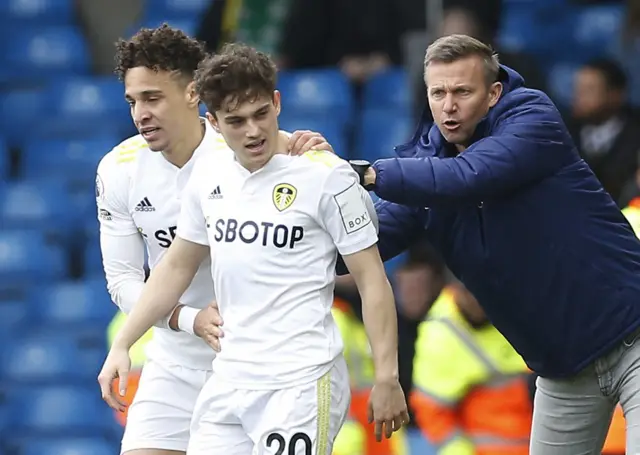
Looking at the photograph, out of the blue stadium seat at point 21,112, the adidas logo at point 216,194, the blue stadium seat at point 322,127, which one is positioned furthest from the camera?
the blue stadium seat at point 21,112

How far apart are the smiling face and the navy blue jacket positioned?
60 mm

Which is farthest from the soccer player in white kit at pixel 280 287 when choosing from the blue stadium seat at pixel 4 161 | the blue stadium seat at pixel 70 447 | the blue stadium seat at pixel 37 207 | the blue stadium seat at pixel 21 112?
the blue stadium seat at pixel 21 112

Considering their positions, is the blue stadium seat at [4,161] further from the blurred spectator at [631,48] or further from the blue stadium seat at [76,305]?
the blurred spectator at [631,48]

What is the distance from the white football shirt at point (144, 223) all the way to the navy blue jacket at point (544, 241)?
30.6 inches

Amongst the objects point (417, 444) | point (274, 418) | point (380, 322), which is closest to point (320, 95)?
point (417, 444)

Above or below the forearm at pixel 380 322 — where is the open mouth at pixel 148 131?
above

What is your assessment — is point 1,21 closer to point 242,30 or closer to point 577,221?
point 242,30

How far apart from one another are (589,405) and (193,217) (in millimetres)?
1407

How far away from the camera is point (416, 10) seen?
9820mm

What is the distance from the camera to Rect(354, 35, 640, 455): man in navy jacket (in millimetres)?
4852

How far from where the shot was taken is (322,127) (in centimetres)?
952

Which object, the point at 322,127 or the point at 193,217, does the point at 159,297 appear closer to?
the point at 193,217

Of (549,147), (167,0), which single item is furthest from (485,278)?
(167,0)

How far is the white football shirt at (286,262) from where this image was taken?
466cm
